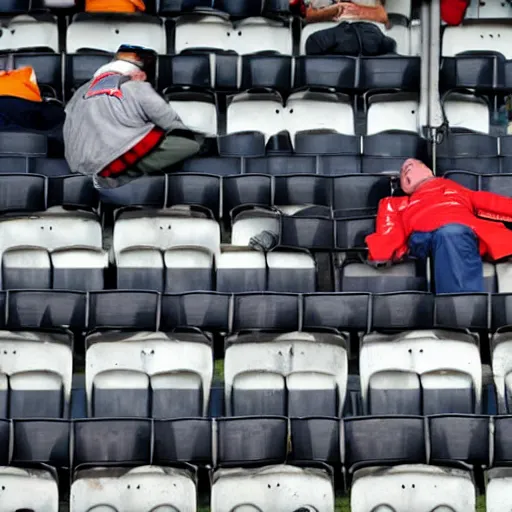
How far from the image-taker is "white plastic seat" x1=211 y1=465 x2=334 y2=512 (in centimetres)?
686

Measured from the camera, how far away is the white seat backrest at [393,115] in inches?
342

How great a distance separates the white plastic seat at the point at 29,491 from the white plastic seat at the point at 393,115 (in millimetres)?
2433

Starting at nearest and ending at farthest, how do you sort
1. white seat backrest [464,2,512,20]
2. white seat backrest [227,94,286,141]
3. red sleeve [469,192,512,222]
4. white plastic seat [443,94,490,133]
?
red sleeve [469,192,512,222] → white seat backrest [227,94,286,141] → white plastic seat [443,94,490,133] → white seat backrest [464,2,512,20]

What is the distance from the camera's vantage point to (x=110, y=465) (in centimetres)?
700

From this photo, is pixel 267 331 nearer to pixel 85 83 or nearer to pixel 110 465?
pixel 110 465

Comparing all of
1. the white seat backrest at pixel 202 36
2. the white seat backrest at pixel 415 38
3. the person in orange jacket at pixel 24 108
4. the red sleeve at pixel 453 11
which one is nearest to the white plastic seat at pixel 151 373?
the person in orange jacket at pixel 24 108

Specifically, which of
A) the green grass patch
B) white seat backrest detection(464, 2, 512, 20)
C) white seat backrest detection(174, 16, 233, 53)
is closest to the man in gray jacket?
white seat backrest detection(174, 16, 233, 53)

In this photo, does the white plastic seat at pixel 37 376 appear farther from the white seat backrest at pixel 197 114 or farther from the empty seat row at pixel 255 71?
the empty seat row at pixel 255 71

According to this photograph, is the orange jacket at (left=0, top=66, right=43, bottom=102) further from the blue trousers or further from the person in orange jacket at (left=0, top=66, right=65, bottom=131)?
the blue trousers

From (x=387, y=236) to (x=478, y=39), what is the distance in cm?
168

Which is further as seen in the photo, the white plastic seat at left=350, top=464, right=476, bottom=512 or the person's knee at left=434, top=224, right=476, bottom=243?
the person's knee at left=434, top=224, right=476, bottom=243

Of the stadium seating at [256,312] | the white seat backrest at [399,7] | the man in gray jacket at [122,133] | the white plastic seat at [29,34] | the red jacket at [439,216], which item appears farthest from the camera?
the white seat backrest at [399,7]

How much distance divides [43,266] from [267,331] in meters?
0.85

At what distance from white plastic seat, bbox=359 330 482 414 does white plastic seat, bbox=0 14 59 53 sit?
249 cm
